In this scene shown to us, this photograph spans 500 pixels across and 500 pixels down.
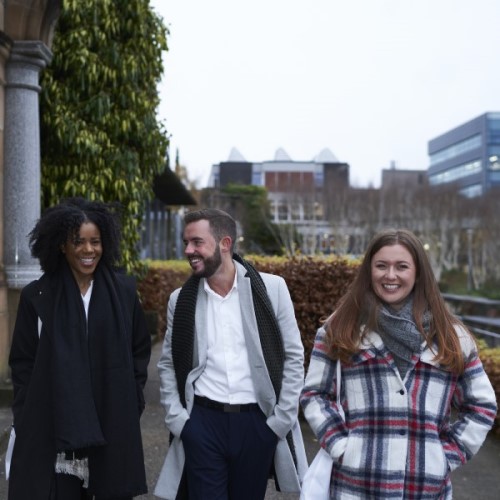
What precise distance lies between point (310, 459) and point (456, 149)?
9542 centimetres

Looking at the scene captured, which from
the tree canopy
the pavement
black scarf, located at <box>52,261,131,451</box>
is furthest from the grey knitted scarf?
the tree canopy

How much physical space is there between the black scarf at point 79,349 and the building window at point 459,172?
3356 inches

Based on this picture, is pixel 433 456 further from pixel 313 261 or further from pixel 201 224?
pixel 313 261

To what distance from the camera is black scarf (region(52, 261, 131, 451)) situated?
9.33ft

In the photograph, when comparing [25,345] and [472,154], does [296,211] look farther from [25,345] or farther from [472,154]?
[25,345]

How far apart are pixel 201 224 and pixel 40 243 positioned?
2.48 ft

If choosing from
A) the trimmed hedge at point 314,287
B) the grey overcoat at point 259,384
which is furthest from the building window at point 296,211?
the grey overcoat at point 259,384

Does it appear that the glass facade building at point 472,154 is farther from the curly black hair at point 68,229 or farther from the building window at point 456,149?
the curly black hair at point 68,229

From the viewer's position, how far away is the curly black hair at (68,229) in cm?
305

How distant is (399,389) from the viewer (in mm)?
2516

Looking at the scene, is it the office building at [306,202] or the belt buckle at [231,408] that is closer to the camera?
the belt buckle at [231,408]

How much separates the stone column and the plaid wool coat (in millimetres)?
4841

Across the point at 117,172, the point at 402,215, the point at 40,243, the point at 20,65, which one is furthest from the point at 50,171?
the point at 402,215

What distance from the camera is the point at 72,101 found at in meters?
8.23
